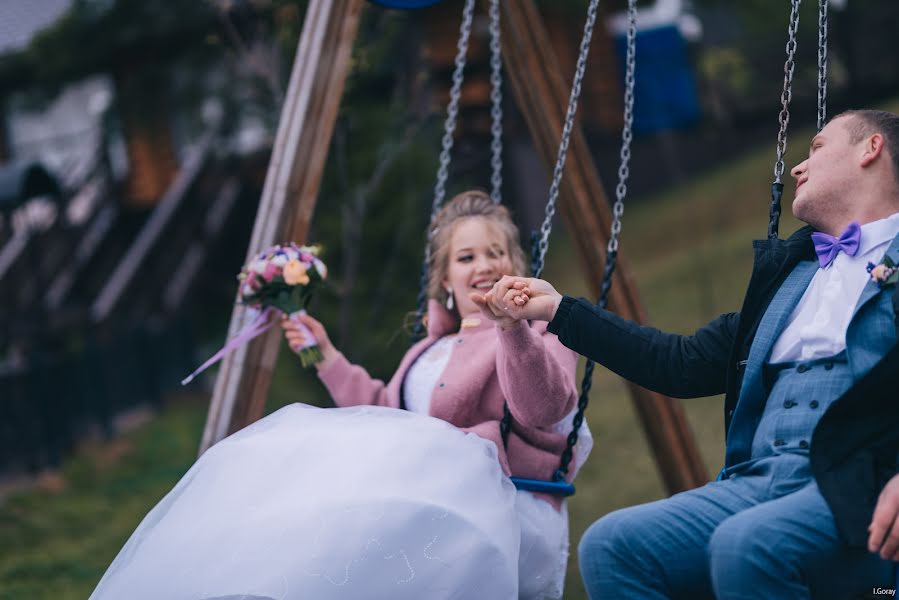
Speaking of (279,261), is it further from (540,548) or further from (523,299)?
(540,548)

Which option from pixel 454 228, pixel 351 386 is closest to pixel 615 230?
pixel 454 228

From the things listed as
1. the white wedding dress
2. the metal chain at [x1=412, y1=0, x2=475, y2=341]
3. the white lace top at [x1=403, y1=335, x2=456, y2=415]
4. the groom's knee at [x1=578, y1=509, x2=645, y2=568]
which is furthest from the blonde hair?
the groom's knee at [x1=578, y1=509, x2=645, y2=568]

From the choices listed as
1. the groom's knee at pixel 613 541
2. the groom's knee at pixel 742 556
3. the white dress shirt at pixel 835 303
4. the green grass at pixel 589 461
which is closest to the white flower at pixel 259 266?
the groom's knee at pixel 613 541

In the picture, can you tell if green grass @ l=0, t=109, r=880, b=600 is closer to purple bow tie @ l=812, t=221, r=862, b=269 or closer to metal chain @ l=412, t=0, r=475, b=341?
metal chain @ l=412, t=0, r=475, b=341

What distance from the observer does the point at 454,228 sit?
353 centimetres

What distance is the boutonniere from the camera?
7.77 ft

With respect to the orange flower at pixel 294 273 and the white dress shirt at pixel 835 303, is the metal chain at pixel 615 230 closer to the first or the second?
the white dress shirt at pixel 835 303

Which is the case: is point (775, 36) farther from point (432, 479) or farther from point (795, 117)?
point (432, 479)

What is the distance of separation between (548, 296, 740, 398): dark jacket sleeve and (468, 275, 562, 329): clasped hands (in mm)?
34

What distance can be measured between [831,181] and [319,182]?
180 cm

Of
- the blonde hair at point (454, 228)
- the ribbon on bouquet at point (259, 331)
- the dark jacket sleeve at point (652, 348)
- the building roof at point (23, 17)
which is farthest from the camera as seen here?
the building roof at point (23, 17)

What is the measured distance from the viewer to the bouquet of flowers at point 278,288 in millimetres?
3566

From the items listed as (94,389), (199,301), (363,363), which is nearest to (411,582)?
(363,363)

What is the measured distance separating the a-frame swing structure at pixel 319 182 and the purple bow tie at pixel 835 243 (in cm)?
145
